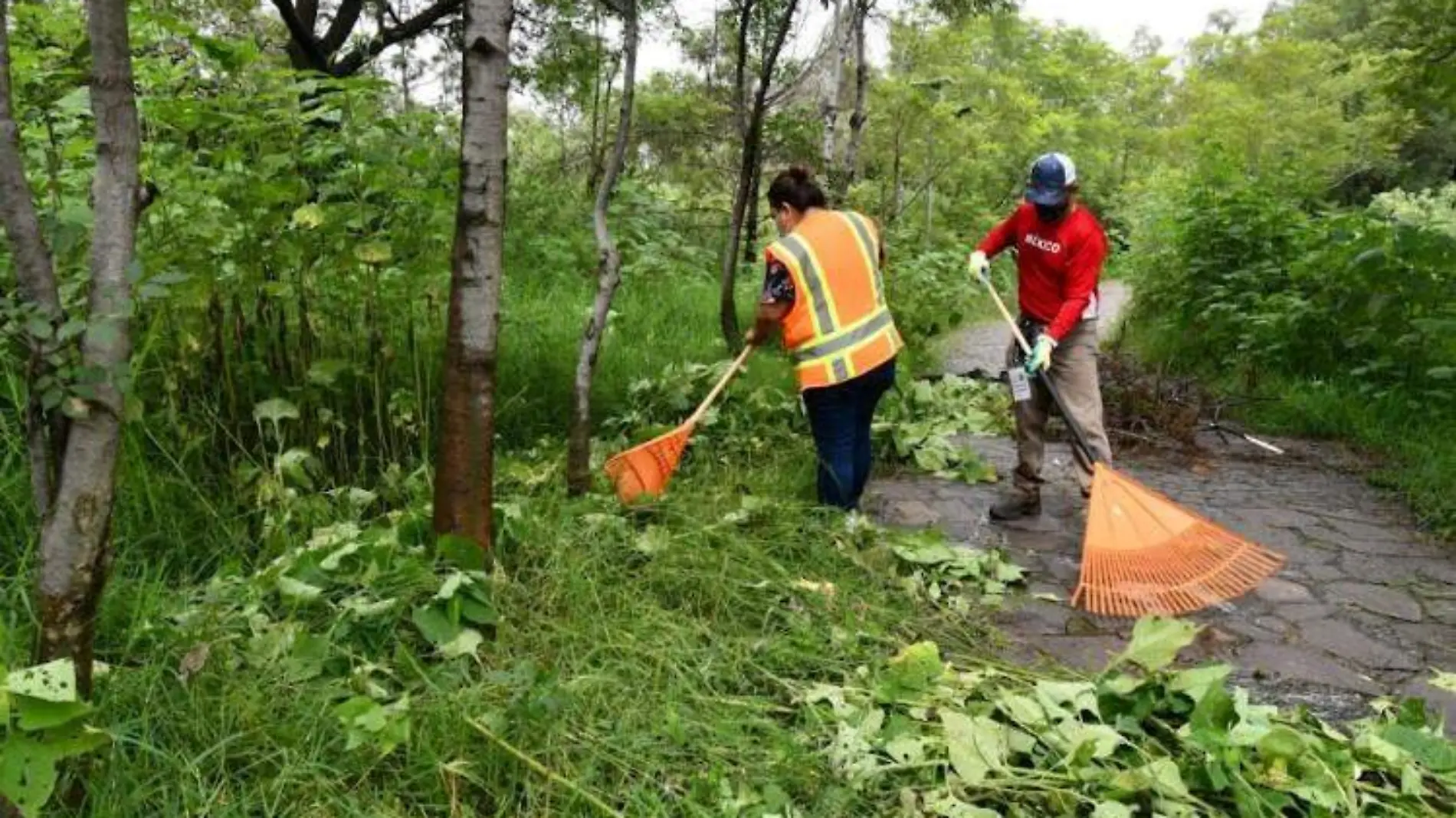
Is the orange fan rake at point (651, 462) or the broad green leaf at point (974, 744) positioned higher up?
the orange fan rake at point (651, 462)

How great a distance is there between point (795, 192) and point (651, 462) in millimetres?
1282

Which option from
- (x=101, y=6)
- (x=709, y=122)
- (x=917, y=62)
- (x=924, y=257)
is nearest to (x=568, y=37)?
(x=709, y=122)

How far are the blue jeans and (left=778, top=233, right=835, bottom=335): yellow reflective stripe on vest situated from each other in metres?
0.29

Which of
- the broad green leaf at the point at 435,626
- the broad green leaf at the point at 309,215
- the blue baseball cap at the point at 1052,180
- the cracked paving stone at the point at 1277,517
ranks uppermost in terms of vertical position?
the blue baseball cap at the point at 1052,180

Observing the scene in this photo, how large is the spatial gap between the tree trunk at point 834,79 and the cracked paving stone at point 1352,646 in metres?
7.36

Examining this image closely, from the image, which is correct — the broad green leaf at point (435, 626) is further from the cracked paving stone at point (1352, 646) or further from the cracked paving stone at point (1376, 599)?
the cracked paving stone at point (1376, 599)

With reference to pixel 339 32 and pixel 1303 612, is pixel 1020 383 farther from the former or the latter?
pixel 339 32

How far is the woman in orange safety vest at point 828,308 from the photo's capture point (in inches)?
151

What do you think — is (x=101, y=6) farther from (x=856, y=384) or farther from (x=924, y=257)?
(x=924, y=257)

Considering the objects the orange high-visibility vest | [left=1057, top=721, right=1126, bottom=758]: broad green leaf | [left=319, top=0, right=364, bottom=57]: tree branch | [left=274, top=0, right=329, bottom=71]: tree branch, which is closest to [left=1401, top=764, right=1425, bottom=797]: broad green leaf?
[left=1057, top=721, right=1126, bottom=758]: broad green leaf

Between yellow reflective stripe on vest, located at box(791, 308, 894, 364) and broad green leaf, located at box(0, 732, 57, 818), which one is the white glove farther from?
broad green leaf, located at box(0, 732, 57, 818)

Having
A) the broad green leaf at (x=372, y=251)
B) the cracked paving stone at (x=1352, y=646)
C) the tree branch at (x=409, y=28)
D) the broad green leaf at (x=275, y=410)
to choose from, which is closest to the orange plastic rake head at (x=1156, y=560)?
the cracked paving stone at (x=1352, y=646)

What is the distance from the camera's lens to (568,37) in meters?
12.3

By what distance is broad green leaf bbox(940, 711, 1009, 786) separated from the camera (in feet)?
7.55
